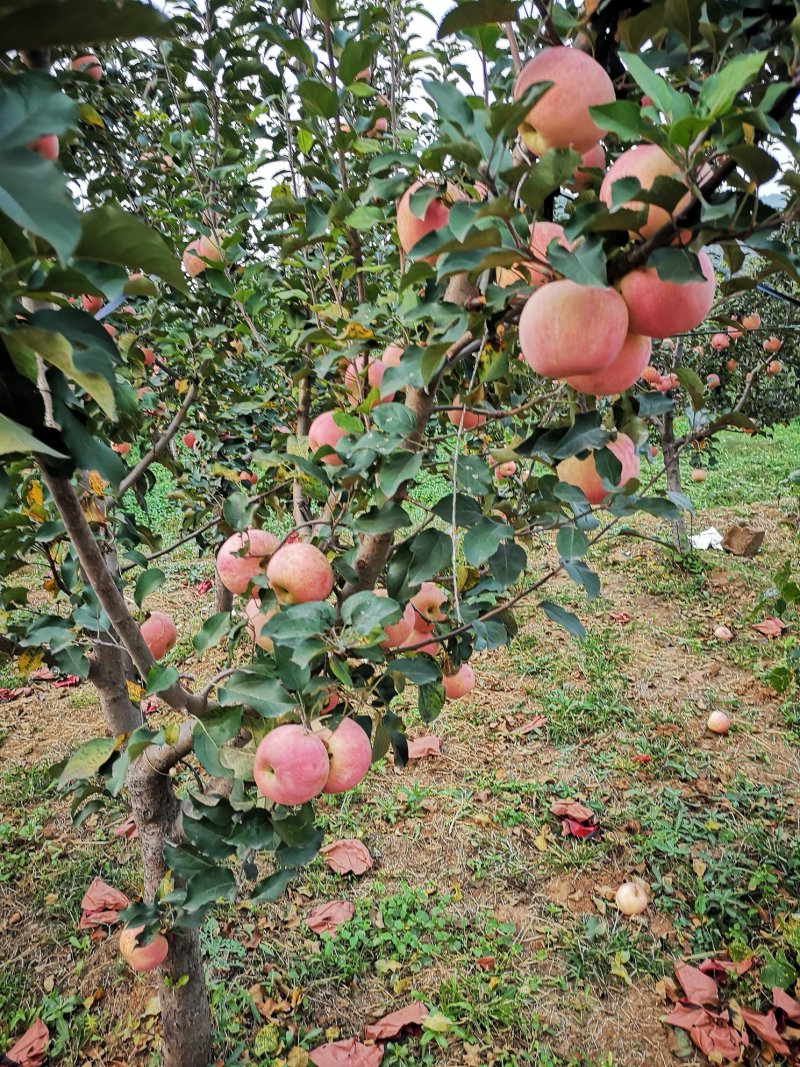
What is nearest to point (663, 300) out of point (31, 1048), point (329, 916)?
point (329, 916)

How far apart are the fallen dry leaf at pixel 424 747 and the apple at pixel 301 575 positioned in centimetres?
172

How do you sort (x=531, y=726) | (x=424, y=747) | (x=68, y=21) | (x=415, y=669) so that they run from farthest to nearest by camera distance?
(x=531, y=726)
(x=424, y=747)
(x=415, y=669)
(x=68, y=21)


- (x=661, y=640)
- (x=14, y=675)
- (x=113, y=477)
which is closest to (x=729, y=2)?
(x=113, y=477)

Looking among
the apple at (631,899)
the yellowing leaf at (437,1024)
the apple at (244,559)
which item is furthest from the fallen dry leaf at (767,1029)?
the apple at (244,559)

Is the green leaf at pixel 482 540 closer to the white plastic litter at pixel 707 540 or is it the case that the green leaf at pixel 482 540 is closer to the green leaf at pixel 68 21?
the green leaf at pixel 68 21

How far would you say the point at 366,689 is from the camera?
1.00m

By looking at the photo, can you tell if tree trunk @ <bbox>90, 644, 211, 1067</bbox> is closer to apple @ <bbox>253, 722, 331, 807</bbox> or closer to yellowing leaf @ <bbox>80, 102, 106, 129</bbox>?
apple @ <bbox>253, 722, 331, 807</bbox>

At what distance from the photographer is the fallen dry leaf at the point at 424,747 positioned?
258 centimetres

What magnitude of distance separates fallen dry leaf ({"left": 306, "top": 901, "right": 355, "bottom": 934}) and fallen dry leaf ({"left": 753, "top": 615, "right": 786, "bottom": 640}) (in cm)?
245

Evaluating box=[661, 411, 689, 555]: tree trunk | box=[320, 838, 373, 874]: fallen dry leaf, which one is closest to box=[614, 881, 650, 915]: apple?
box=[320, 838, 373, 874]: fallen dry leaf

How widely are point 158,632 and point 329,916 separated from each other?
0.96 m

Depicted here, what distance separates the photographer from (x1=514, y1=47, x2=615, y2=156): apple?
67 centimetres

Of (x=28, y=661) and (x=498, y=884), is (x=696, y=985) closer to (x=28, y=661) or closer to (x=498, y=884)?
(x=498, y=884)

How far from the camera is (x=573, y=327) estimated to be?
2.15 feet
